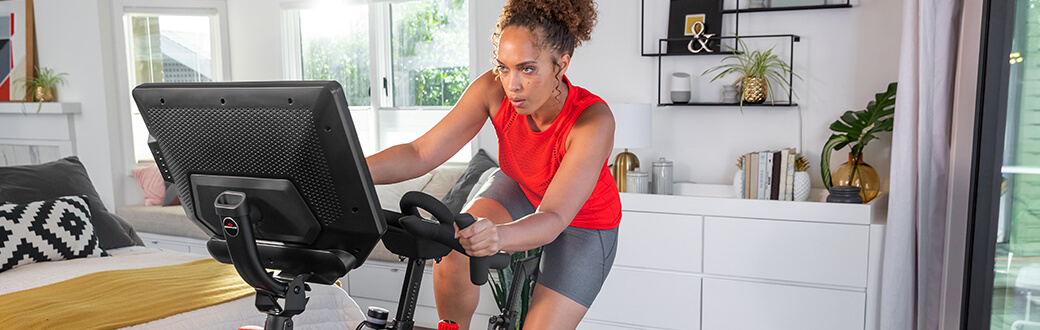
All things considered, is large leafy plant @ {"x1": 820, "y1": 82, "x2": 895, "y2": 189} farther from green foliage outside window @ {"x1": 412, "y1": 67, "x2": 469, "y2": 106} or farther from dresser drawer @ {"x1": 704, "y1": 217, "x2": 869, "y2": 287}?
green foliage outside window @ {"x1": 412, "y1": 67, "x2": 469, "y2": 106}

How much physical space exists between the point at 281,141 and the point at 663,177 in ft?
9.17

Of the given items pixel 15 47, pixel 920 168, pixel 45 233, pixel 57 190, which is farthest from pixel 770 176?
pixel 15 47

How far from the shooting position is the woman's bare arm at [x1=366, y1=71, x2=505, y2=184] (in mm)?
1734

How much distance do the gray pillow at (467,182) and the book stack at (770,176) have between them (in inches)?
54.0

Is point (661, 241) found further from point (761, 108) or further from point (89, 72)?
point (89, 72)

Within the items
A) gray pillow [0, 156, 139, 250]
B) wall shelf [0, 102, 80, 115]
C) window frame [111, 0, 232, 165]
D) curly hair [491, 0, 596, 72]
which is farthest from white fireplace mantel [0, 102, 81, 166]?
curly hair [491, 0, 596, 72]

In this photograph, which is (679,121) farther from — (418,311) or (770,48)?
(418,311)

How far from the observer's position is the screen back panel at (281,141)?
3.41 feet

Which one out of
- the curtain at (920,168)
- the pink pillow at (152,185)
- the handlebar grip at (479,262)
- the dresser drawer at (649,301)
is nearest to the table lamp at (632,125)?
the dresser drawer at (649,301)

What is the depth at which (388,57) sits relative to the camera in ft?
15.8

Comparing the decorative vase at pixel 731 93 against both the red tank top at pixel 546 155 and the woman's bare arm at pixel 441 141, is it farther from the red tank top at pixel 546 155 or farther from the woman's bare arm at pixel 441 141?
the woman's bare arm at pixel 441 141

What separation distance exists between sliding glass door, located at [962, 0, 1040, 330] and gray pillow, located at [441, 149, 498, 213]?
2.23 metres

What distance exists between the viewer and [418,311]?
13.0ft

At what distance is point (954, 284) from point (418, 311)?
8.12 ft
